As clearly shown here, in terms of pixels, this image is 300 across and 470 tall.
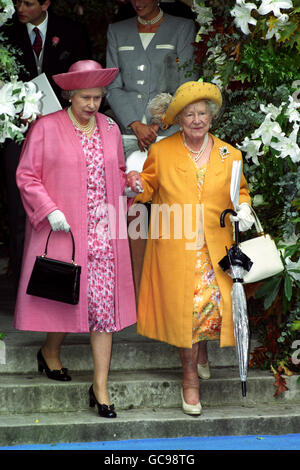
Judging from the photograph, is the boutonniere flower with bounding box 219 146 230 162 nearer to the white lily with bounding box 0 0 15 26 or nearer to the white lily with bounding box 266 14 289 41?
the white lily with bounding box 266 14 289 41

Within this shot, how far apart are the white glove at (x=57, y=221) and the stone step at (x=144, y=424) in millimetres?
1083

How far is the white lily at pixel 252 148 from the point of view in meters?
5.61

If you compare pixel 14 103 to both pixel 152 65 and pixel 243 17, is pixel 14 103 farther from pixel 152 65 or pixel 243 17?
pixel 243 17

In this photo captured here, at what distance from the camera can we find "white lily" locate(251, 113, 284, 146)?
5.49 metres

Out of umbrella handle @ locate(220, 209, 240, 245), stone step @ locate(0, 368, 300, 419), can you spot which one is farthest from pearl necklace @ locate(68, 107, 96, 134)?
stone step @ locate(0, 368, 300, 419)

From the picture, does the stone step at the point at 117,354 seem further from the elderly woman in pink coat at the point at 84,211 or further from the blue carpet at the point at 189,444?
the blue carpet at the point at 189,444

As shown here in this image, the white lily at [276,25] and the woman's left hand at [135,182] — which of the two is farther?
the white lily at [276,25]

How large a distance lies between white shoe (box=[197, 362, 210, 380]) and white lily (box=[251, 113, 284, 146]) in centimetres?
137

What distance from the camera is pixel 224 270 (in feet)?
17.2

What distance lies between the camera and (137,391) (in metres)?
5.60

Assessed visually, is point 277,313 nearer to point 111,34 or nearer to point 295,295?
point 295,295

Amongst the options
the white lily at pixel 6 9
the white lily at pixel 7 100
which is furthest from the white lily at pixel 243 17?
the white lily at pixel 7 100

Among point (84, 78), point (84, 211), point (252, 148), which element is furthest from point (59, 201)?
point (252, 148)

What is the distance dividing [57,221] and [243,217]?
100 cm
